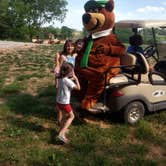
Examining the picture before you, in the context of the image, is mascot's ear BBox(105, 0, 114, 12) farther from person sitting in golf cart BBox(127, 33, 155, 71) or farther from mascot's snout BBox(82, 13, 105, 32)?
person sitting in golf cart BBox(127, 33, 155, 71)

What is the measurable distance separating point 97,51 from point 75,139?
1808 millimetres

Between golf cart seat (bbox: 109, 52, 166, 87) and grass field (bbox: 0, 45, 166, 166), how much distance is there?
0.77m

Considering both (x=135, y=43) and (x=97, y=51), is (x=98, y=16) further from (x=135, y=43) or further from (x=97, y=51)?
(x=135, y=43)

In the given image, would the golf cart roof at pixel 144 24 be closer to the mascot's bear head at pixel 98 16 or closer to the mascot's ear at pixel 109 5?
the mascot's bear head at pixel 98 16

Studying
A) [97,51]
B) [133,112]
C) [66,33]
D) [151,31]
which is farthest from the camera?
[66,33]

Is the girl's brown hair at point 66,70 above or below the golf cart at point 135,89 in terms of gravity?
above

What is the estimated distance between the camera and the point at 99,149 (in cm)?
553

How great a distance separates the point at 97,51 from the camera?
680cm

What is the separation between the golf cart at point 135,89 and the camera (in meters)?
6.48

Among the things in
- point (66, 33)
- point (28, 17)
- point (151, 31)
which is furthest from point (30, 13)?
Answer: point (151, 31)

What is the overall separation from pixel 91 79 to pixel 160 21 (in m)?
1.92

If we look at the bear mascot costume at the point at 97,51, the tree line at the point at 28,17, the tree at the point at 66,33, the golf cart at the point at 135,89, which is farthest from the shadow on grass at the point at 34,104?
the tree at the point at 66,33

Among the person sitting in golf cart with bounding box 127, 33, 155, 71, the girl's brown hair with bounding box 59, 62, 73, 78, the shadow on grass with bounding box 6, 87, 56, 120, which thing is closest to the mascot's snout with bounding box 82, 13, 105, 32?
the person sitting in golf cart with bounding box 127, 33, 155, 71

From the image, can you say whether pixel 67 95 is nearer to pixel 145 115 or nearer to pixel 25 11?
pixel 145 115
